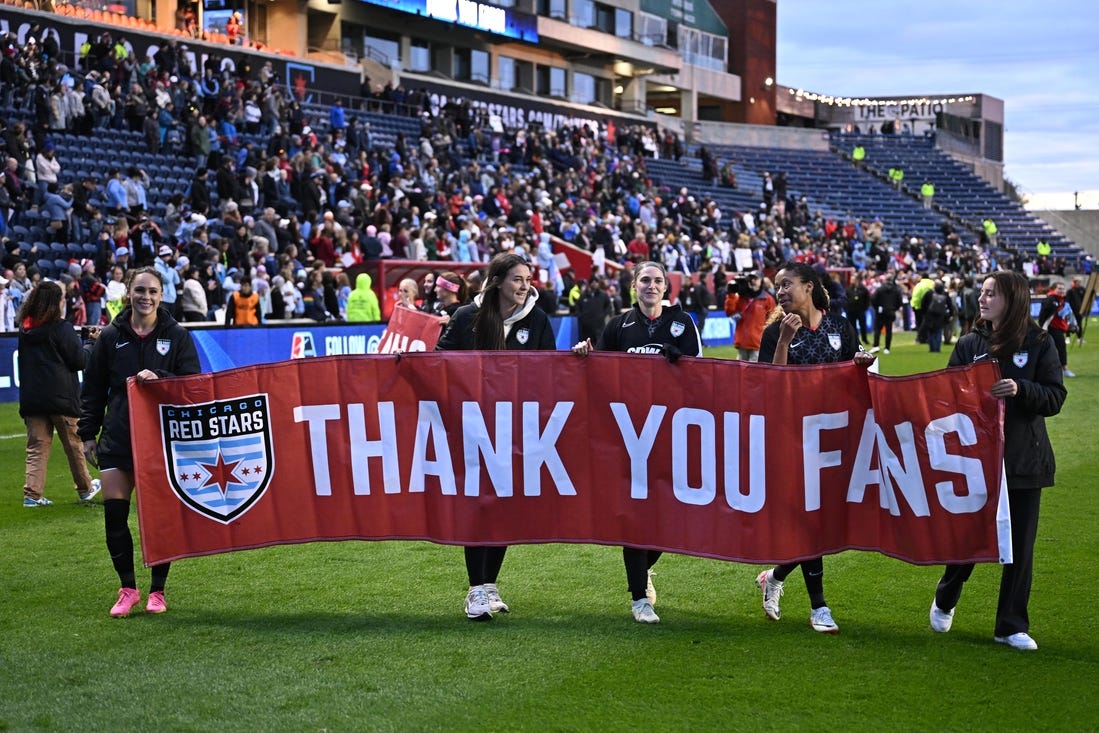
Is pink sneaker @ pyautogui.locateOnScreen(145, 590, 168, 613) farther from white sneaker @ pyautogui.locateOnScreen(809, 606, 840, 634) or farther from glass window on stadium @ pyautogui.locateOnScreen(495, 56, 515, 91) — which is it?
glass window on stadium @ pyautogui.locateOnScreen(495, 56, 515, 91)

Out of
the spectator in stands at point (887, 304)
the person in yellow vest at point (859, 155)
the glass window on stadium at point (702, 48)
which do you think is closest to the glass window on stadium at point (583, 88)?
the glass window on stadium at point (702, 48)

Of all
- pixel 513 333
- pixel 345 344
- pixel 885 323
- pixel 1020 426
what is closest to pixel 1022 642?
pixel 1020 426

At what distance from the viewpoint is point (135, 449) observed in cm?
722

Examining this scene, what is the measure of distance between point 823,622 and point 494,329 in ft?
7.48

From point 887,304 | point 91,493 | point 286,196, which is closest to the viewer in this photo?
point 91,493

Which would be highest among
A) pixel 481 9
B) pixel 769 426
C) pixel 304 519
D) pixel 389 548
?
pixel 481 9

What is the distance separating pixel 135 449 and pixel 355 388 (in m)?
1.22

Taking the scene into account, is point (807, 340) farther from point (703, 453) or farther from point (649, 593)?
point (649, 593)

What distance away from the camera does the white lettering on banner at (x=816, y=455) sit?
6766 millimetres

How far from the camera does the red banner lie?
1247 cm

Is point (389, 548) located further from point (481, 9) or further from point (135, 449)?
point (481, 9)

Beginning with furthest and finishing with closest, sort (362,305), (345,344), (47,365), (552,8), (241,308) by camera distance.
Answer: (552,8), (362,305), (345,344), (241,308), (47,365)

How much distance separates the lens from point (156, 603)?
288 inches

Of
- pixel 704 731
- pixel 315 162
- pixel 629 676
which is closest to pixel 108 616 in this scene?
pixel 629 676
